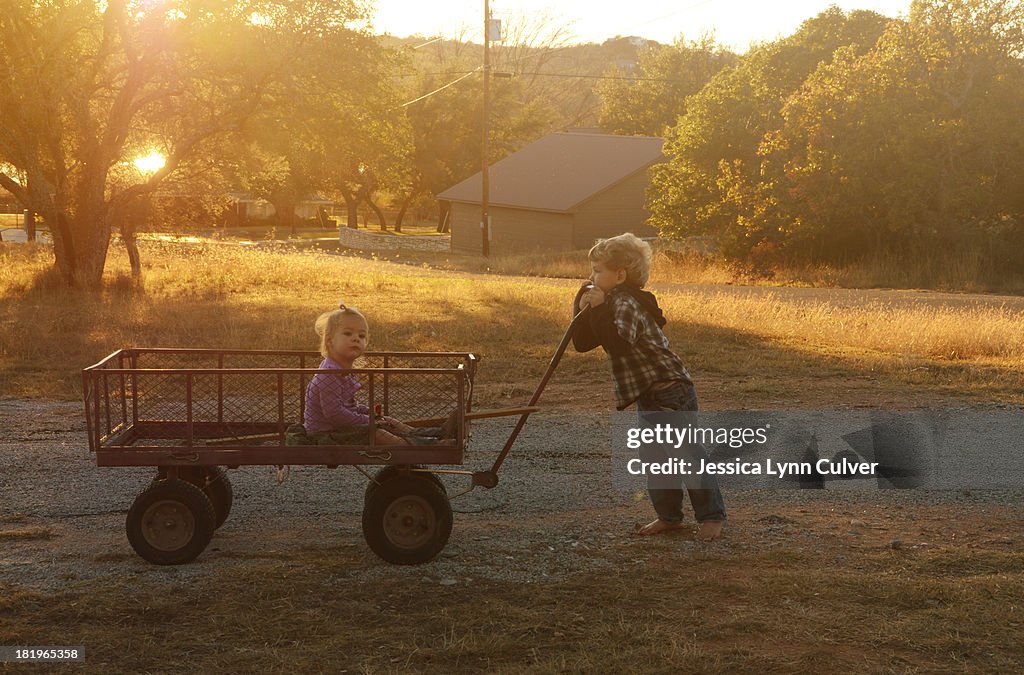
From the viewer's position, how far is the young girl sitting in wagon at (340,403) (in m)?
6.12

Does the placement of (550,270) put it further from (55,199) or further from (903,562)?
(903,562)

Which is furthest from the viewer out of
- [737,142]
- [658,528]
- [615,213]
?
[615,213]

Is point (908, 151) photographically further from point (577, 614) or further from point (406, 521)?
point (577, 614)

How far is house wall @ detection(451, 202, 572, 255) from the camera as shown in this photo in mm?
53656

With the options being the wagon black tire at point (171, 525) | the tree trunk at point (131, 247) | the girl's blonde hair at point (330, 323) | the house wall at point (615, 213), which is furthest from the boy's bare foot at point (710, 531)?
the house wall at point (615, 213)

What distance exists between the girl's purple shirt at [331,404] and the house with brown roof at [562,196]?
153 feet

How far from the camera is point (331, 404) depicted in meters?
6.13

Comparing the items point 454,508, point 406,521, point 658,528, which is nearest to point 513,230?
point 454,508

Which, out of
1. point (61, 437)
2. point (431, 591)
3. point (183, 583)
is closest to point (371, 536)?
point (431, 591)

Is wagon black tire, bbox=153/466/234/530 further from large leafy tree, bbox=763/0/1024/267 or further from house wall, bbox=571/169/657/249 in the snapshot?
house wall, bbox=571/169/657/249

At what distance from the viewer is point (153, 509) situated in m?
6.06

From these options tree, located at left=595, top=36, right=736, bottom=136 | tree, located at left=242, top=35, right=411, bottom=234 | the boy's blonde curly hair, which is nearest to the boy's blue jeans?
the boy's blonde curly hair

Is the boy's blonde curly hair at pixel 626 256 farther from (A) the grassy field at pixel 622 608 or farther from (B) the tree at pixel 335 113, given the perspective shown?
(B) the tree at pixel 335 113

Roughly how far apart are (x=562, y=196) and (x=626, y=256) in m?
48.5
